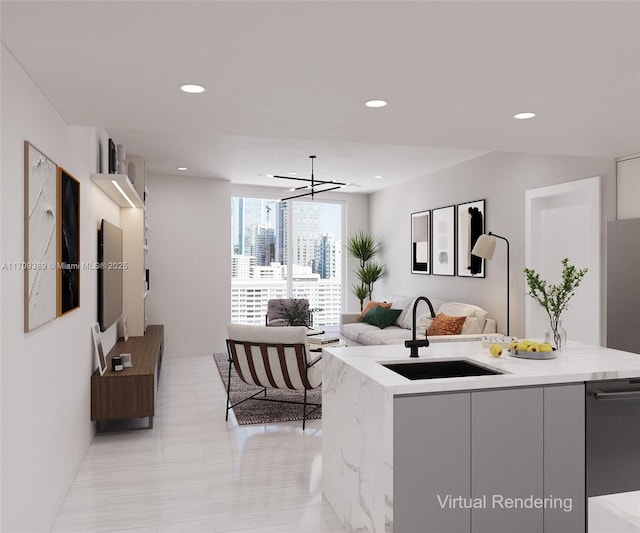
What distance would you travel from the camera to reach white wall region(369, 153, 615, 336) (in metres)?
4.57

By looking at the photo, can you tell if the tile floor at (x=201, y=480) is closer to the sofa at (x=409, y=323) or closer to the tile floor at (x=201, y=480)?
the tile floor at (x=201, y=480)

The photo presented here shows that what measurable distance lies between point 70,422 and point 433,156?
452 centimetres

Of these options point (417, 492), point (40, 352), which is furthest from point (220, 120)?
point (417, 492)

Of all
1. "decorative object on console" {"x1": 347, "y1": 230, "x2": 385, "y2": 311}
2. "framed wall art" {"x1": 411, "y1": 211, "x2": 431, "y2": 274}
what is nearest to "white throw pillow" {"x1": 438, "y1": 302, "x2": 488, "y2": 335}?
"framed wall art" {"x1": 411, "y1": 211, "x2": 431, "y2": 274}

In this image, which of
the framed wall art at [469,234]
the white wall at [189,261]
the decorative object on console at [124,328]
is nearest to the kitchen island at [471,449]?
the framed wall art at [469,234]

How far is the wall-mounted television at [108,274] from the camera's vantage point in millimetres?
4078

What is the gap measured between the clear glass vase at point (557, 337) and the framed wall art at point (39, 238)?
2681mm

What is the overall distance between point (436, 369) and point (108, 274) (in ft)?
9.44

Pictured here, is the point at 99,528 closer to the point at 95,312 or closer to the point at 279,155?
the point at 95,312

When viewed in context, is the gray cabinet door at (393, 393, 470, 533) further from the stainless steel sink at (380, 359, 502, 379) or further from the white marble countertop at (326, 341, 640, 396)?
the stainless steel sink at (380, 359, 502, 379)

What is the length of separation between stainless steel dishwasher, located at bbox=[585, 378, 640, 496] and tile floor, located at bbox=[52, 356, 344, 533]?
1.31 metres

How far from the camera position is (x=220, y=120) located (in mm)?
3018

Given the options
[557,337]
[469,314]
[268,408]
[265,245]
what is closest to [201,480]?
[268,408]

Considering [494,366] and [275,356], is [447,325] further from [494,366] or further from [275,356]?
[494,366]
